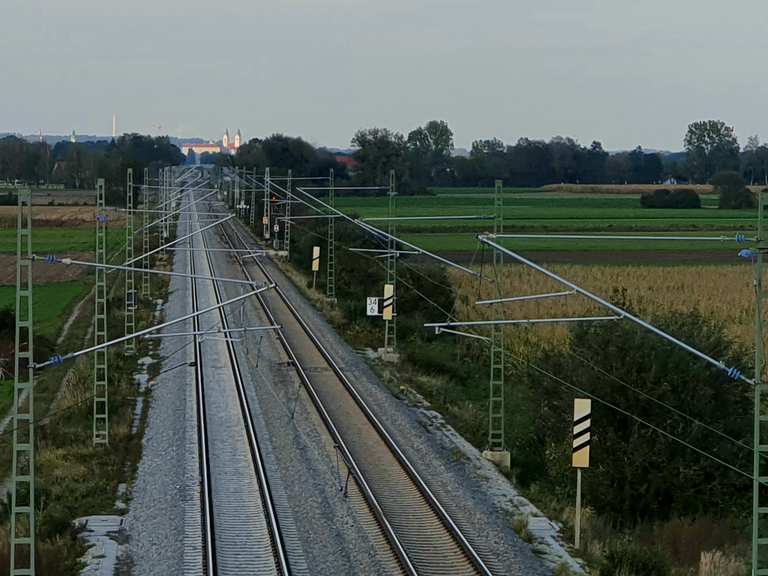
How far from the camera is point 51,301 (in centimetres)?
5388

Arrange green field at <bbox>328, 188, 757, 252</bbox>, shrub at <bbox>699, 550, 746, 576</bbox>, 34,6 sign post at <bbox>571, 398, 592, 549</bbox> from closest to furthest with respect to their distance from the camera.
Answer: shrub at <bbox>699, 550, 746, 576</bbox>
34,6 sign post at <bbox>571, 398, 592, 549</bbox>
green field at <bbox>328, 188, 757, 252</bbox>

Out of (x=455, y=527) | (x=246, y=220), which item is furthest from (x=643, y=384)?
(x=246, y=220)

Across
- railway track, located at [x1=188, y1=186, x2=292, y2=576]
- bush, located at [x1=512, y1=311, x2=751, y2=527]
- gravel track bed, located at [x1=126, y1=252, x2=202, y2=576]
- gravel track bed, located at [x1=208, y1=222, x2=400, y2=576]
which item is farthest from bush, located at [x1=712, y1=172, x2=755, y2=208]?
bush, located at [x1=512, y1=311, x2=751, y2=527]

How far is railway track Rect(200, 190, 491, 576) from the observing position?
17.1 m

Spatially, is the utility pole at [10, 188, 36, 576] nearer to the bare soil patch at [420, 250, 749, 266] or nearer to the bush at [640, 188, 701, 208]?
the bare soil patch at [420, 250, 749, 266]

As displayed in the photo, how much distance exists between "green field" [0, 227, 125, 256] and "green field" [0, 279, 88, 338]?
873 cm

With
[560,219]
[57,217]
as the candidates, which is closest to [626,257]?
[560,219]

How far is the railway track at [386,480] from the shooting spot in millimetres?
17078

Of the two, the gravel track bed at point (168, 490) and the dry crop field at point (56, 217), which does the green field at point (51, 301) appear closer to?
the gravel track bed at point (168, 490)

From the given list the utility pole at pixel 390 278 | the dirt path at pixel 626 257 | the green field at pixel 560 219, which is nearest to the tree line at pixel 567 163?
the green field at pixel 560 219

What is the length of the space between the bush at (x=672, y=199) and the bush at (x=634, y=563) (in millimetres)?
99899

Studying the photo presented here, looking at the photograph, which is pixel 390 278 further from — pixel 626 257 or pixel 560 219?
pixel 560 219

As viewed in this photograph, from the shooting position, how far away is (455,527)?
60.0 feet

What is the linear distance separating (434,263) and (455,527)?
34.2m
